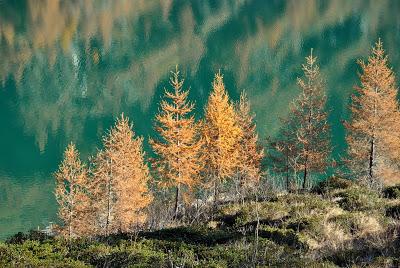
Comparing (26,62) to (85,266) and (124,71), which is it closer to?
(124,71)

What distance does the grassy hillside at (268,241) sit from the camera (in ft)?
35.8

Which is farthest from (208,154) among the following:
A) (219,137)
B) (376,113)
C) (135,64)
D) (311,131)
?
(135,64)

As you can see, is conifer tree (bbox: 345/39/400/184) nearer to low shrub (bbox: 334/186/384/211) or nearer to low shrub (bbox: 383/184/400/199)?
low shrub (bbox: 383/184/400/199)

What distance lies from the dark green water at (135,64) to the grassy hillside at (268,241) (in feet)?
139

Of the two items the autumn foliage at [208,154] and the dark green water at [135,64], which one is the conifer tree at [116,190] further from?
the dark green water at [135,64]

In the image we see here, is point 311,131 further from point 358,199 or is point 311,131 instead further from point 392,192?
point 358,199

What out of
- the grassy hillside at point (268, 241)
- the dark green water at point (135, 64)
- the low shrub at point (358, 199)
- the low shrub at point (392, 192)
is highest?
the dark green water at point (135, 64)

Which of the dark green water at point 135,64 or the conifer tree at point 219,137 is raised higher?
the dark green water at point 135,64

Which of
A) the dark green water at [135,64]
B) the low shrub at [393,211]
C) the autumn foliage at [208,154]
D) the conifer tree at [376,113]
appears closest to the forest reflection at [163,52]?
the dark green water at [135,64]

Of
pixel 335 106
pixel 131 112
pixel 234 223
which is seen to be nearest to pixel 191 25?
pixel 131 112

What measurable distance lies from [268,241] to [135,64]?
137m

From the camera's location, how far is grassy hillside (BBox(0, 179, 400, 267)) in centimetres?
1090

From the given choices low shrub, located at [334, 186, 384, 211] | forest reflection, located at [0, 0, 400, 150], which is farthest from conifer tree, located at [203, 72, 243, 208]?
forest reflection, located at [0, 0, 400, 150]

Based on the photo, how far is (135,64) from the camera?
148 metres
